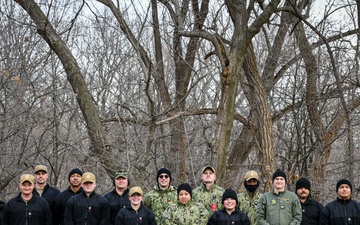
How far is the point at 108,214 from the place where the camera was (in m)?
7.98

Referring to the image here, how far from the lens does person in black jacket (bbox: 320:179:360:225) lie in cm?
780

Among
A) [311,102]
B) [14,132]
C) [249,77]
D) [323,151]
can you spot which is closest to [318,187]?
[323,151]

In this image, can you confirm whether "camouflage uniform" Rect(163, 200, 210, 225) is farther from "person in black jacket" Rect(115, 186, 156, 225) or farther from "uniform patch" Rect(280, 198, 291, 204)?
Answer: "uniform patch" Rect(280, 198, 291, 204)

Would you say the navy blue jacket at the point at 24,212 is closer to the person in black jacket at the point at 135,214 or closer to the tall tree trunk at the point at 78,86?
the person in black jacket at the point at 135,214

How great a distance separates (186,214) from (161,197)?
67cm

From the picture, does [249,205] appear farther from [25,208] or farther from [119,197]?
[25,208]

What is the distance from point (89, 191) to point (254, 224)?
2474 mm

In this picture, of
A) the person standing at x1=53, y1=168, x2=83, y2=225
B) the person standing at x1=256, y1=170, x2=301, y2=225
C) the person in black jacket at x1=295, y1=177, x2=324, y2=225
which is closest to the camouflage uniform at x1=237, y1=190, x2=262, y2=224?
the person standing at x1=256, y1=170, x2=301, y2=225

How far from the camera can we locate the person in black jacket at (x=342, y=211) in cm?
780

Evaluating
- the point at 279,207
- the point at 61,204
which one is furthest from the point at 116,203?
the point at 279,207

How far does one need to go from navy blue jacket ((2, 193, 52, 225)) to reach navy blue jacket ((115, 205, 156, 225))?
42.3 inches

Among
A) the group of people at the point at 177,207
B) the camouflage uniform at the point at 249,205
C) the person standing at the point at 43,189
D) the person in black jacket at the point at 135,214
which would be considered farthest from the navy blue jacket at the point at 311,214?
the person standing at the point at 43,189

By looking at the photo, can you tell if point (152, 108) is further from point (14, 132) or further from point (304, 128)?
point (304, 128)

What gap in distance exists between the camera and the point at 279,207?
7.96 metres
